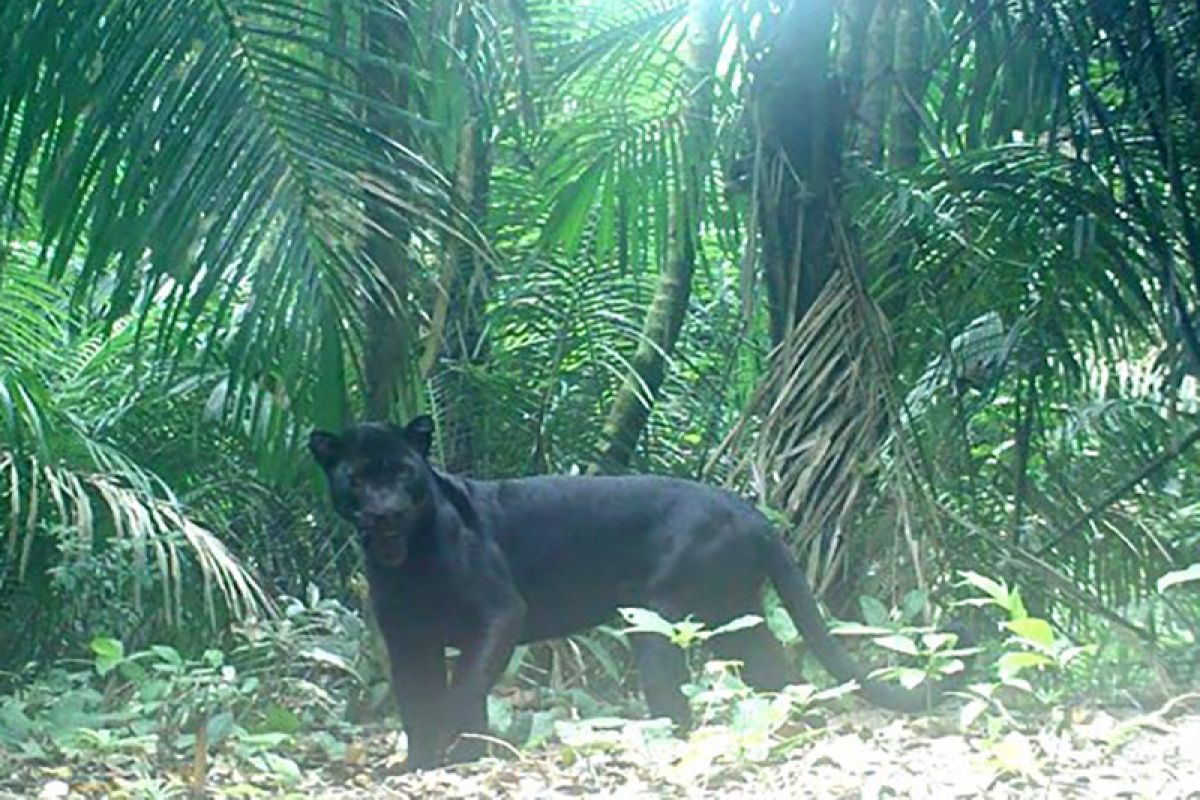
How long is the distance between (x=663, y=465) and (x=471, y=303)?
110cm

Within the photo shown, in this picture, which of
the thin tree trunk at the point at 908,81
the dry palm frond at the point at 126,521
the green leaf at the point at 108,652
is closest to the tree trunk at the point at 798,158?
the thin tree trunk at the point at 908,81

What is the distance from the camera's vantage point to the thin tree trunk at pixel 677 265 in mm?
6387

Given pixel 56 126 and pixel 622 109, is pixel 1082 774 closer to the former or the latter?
pixel 56 126

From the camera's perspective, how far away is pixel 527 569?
5.78m

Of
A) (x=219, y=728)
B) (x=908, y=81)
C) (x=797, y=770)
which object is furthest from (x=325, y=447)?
(x=908, y=81)

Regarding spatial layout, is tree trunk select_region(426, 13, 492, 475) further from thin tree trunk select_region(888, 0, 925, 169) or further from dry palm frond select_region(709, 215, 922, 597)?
thin tree trunk select_region(888, 0, 925, 169)

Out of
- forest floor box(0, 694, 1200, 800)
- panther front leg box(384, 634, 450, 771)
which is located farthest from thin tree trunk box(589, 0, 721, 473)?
forest floor box(0, 694, 1200, 800)

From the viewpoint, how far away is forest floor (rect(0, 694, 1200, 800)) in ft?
10.5

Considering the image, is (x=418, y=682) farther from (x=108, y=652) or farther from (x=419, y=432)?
(x=108, y=652)

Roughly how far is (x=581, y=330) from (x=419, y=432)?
1941mm

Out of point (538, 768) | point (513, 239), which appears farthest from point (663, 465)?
point (538, 768)

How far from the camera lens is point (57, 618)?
6719mm

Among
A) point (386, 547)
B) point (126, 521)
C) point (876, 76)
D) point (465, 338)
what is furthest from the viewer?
point (465, 338)

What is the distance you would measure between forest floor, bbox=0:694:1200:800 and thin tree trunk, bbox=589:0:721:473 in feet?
7.49
